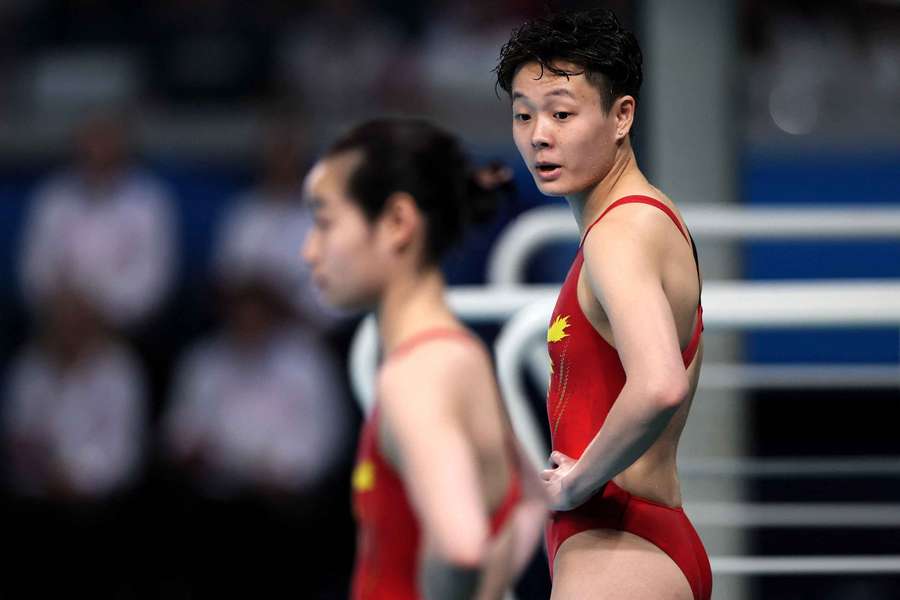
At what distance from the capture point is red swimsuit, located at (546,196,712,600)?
1894mm

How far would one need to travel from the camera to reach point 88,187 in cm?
669

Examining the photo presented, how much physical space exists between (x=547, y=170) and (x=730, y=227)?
1.58 meters

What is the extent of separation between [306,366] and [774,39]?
8.82 feet

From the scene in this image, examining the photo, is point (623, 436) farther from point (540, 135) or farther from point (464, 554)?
point (540, 135)

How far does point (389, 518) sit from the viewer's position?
2.17 meters

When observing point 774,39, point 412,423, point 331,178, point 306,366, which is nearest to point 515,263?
point 331,178

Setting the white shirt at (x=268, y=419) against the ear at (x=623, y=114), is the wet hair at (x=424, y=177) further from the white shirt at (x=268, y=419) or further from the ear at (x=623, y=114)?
the white shirt at (x=268, y=419)

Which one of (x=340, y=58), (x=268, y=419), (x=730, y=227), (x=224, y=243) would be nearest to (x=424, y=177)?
(x=730, y=227)

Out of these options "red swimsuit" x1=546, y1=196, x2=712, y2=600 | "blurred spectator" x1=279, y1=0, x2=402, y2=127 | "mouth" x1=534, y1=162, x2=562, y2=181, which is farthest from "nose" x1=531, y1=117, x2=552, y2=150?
"blurred spectator" x1=279, y1=0, x2=402, y2=127

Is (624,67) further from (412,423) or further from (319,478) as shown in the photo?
(319,478)

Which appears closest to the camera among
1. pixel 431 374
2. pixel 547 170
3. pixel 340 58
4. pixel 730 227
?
pixel 547 170

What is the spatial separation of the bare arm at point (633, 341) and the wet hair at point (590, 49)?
0.17 meters

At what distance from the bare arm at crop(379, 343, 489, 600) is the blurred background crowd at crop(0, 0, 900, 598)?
3.78 metres

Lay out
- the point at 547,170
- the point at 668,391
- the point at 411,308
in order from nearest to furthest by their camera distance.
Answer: the point at 668,391, the point at 547,170, the point at 411,308
